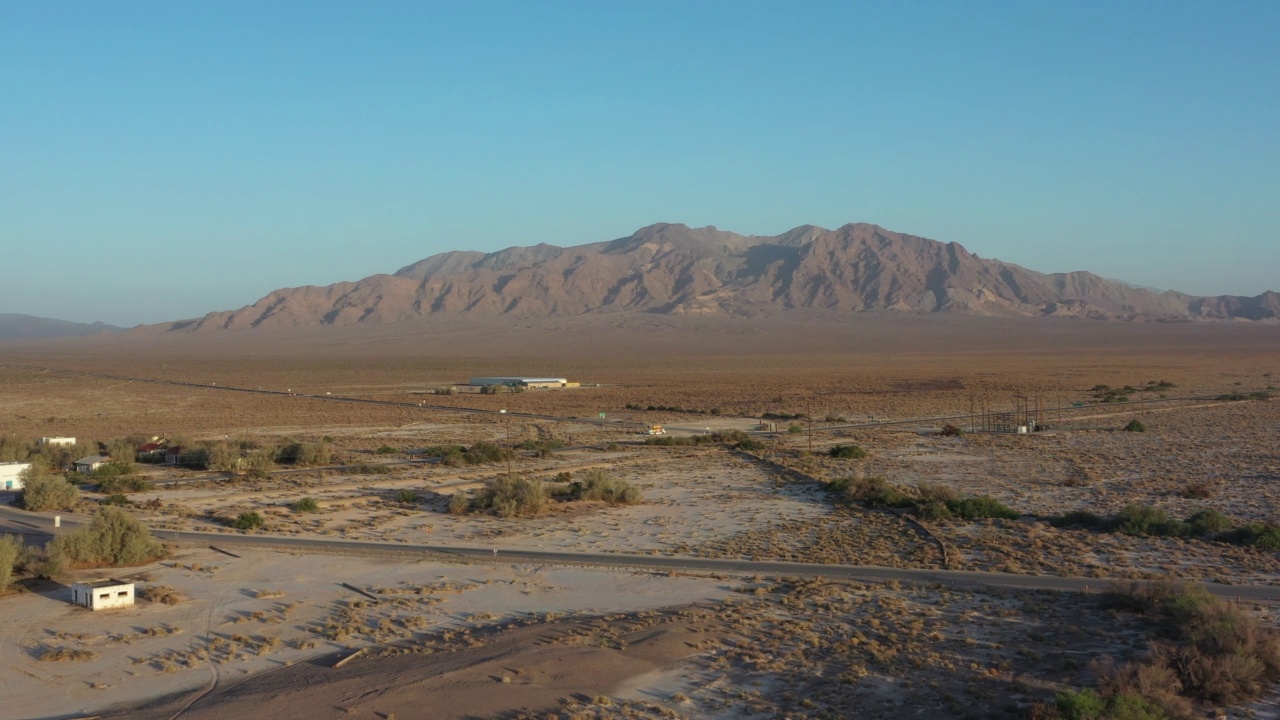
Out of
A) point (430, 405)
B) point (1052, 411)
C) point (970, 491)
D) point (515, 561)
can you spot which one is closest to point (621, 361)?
point (430, 405)

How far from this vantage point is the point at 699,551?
78.3ft

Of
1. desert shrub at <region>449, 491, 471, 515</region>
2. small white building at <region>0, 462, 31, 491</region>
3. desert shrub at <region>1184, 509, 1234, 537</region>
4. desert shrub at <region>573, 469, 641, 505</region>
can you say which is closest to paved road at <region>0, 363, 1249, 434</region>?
desert shrub at <region>573, 469, 641, 505</region>

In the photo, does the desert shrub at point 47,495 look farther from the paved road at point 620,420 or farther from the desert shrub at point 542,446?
the paved road at point 620,420

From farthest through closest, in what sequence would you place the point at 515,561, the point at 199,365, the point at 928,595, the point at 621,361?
the point at 621,361 < the point at 199,365 < the point at 515,561 < the point at 928,595

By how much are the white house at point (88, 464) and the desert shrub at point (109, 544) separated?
15.7 meters

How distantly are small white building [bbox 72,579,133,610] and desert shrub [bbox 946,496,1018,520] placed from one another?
19.8 m

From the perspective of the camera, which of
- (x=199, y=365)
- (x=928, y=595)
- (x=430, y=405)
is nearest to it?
(x=928, y=595)

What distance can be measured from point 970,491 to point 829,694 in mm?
21118

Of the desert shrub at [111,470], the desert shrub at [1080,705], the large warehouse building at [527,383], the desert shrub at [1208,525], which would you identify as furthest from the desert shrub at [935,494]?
the large warehouse building at [527,383]

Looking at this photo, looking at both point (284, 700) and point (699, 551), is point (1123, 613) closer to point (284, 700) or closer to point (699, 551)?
point (699, 551)

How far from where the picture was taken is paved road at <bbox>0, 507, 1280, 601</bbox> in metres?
19.8

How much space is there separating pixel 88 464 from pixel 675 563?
2572 cm

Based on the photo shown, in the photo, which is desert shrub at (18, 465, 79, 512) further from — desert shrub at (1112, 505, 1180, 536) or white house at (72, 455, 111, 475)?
desert shrub at (1112, 505, 1180, 536)

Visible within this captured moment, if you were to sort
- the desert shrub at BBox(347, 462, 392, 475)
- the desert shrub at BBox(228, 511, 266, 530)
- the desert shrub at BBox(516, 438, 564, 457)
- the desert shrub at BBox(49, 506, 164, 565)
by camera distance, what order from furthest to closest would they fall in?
1. the desert shrub at BBox(516, 438, 564, 457)
2. the desert shrub at BBox(347, 462, 392, 475)
3. the desert shrub at BBox(228, 511, 266, 530)
4. the desert shrub at BBox(49, 506, 164, 565)
